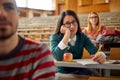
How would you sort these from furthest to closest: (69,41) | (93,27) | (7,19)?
(93,27)
(69,41)
(7,19)

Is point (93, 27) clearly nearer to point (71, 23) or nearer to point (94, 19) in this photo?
point (94, 19)

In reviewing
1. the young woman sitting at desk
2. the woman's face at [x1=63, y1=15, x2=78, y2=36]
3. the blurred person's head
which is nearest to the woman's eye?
the blurred person's head

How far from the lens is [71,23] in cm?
218

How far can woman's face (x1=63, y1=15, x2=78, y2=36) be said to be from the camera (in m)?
2.18

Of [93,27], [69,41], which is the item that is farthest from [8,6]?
[93,27]

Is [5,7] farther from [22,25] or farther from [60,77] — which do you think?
[22,25]

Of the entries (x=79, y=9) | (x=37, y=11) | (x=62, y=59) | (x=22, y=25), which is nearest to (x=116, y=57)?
(x=62, y=59)

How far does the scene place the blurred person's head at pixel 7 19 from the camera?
0.84 meters

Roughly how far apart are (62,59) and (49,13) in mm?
7944

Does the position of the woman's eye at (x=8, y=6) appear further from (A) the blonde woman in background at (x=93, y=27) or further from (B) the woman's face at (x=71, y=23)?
(A) the blonde woman in background at (x=93, y=27)

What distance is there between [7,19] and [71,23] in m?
1.37

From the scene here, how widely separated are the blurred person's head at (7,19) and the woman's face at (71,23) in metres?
1.32

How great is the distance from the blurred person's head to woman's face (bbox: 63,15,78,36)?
1.32 meters

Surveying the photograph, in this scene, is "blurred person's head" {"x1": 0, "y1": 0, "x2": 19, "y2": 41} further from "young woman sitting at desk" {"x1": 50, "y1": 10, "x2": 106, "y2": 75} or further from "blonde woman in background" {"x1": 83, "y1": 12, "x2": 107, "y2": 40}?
"blonde woman in background" {"x1": 83, "y1": 12, "x2": 107, "y2": 40}
